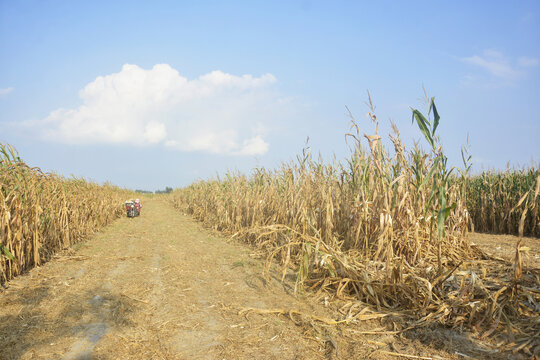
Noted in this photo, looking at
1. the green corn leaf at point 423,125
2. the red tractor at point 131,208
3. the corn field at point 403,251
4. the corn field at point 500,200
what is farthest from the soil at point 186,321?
the corn field at point 500,200

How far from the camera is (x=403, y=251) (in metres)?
4.35

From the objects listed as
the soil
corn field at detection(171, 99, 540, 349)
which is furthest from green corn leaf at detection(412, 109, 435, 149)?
the soil

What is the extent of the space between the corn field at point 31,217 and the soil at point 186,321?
0.37 metres

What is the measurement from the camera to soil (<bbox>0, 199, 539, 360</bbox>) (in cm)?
289

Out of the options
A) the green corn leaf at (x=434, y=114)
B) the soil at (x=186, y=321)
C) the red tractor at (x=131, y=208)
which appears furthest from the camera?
the red tractor at (x=131, y=208)

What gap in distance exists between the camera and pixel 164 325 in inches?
134

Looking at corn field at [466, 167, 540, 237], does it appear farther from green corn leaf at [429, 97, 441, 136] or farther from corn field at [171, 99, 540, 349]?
green corn leaf at [429, 97, 441, 136]

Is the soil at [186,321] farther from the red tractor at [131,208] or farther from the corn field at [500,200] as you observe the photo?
the corn field at [500,200]

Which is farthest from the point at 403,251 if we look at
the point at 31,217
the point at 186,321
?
the point at 31,217

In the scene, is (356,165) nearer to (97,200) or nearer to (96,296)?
(96,296)

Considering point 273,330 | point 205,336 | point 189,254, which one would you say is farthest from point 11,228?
point 273,330

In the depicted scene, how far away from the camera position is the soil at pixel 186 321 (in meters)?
2.89

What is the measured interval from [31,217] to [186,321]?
143 inches

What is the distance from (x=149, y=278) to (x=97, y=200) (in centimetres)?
648
